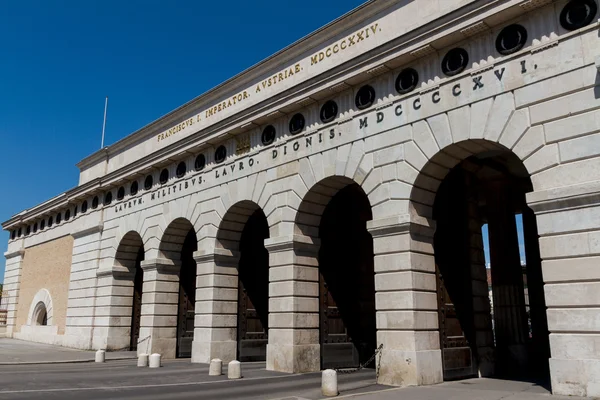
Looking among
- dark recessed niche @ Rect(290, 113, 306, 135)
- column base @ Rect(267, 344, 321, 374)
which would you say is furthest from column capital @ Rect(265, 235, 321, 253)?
dark recessed niche @ Rect(290, 113, 306, 135)

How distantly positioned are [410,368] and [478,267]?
520cm

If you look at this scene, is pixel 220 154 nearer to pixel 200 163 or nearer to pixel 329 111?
pixel 200 163

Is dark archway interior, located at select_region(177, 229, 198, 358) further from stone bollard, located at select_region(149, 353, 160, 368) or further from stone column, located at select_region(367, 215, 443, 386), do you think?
stone column, located at select_region(367, 215, 443, 386)

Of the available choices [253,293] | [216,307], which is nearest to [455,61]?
[253,293]

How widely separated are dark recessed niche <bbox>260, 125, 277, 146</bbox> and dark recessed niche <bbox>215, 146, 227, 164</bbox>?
8.88 ft

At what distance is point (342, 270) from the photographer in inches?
866

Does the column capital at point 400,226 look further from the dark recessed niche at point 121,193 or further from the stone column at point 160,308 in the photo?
the dark recessed niche at point 121,193

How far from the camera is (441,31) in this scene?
16031 mm

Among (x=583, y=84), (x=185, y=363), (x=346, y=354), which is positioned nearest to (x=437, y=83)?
(x=583, y=84)

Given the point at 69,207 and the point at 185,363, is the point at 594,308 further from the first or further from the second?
the point at 69,207

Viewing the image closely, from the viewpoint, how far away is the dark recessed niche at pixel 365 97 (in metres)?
18.4

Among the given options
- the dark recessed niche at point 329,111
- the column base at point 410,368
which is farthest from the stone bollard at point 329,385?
the dark recessed niche at point 329,111

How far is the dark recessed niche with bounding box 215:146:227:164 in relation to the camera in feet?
80.4

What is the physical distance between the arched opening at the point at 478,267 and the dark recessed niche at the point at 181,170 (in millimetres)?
13386
